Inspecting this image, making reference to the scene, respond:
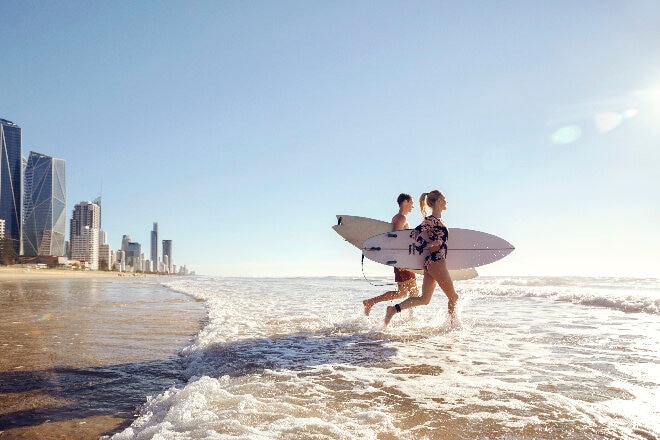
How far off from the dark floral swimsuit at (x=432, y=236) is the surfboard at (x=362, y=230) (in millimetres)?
1594

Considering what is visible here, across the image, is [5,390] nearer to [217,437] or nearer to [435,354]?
[217,437]

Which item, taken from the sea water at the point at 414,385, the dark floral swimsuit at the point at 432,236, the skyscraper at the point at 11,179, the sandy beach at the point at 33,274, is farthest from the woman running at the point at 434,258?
the skyscraper at the point at 11,179

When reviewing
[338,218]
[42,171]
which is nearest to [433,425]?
[338,218]

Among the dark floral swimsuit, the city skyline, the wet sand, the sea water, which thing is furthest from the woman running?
the city skyline

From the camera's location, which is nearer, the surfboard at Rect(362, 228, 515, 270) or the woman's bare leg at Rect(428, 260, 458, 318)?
the woman's bare leg at Rect(428, 260, 458, 318)

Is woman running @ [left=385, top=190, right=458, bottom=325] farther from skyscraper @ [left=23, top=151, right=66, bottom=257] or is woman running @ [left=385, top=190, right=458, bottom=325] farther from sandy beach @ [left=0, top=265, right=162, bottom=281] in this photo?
skyscraper @ [left=23, top=151, right=66, bottom=257]

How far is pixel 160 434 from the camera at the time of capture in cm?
234

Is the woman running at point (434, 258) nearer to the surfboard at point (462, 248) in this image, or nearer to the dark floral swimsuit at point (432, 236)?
the dark floral swimsuit at point (432, 236)

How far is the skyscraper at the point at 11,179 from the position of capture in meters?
155

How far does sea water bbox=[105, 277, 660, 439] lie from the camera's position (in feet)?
8.16

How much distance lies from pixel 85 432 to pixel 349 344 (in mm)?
3348

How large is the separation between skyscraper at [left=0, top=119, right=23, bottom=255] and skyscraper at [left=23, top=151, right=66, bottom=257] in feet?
17.7

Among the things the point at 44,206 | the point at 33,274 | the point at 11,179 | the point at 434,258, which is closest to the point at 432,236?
the point at 434,258

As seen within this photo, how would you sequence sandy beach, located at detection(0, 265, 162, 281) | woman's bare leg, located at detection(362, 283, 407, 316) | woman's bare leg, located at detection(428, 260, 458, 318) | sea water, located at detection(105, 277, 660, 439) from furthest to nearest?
sandy beach, located at detection(0, 265, 162, 281) < woman's bare leg, located at detection(362, 283, 407, 316) < woman's bare leg, located at detection(428, 260, 458, 318) < sea water, located at detection(105, 277, 660, 439)
